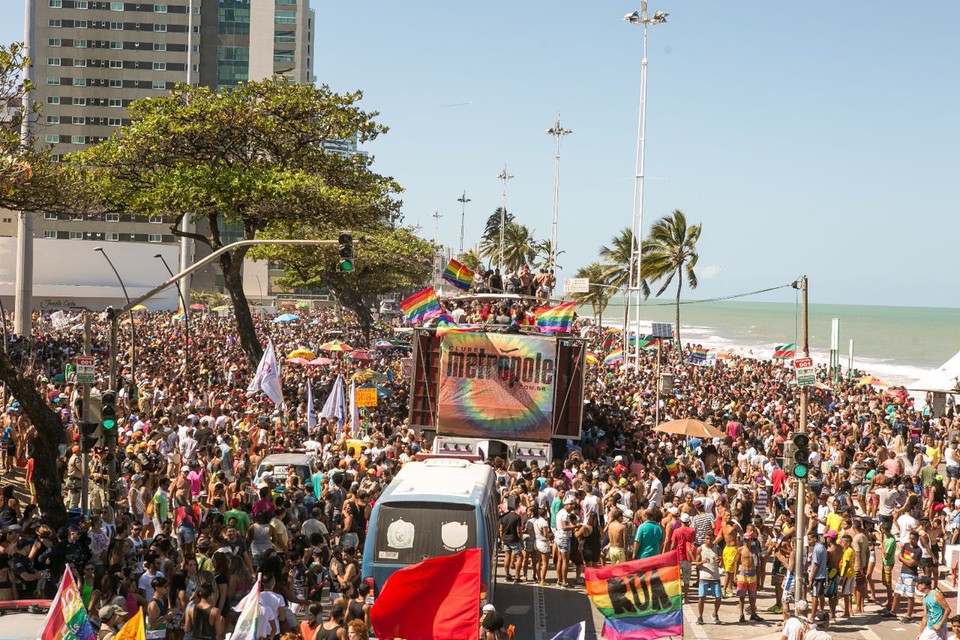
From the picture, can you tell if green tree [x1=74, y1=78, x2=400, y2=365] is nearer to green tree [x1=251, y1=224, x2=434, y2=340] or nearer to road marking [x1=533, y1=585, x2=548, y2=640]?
green tree [x1=251, y1=224, x2=434, y2=340]

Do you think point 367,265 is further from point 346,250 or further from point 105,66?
point 105,66

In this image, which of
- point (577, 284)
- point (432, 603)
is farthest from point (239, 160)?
point (432, 603)

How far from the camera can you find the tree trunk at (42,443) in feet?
51.6

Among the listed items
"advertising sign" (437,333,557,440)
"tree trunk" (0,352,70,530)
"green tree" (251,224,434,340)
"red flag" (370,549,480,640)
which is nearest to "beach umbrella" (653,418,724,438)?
"advertising sign" (437,333,557,440)

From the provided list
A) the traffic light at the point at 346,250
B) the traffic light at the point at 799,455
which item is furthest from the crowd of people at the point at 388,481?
the traffic light at the point at 346,250

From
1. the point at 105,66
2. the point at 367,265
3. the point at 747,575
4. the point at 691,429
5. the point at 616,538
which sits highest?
the point at 105,66

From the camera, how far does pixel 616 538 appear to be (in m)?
15.0

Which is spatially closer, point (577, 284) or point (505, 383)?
point (505, 383)

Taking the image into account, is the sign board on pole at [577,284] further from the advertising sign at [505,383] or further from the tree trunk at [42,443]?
the tree trunk at [42,443]

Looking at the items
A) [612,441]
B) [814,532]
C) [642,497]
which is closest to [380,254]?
[612,441]

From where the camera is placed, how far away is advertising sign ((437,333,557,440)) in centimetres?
2344

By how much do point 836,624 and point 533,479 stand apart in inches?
230

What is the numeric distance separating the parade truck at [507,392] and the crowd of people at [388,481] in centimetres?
82

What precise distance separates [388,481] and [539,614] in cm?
524
